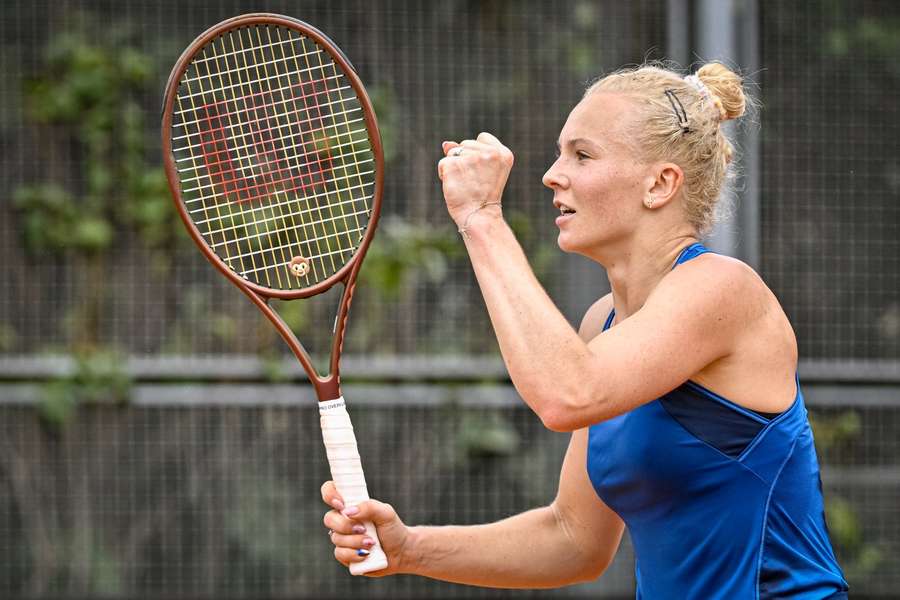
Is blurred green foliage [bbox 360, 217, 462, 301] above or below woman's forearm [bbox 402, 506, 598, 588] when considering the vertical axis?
above

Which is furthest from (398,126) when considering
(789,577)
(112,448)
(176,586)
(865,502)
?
(789,577)

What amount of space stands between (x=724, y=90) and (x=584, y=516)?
0.70m

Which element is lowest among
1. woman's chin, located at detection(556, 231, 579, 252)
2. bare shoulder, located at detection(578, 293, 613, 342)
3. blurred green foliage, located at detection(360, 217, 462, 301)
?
blurred green foliage, located at detection(360, 217, 462, 301)

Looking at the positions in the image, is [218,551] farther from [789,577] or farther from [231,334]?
[789,577]

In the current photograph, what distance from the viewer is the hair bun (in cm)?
Answer: 191

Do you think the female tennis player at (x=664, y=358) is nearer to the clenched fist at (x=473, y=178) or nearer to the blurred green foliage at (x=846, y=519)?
the clenched fist at (x=473, y=178)

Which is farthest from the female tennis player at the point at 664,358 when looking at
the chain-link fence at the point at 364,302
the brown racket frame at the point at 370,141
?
the chain-link fence at the point at 364,302

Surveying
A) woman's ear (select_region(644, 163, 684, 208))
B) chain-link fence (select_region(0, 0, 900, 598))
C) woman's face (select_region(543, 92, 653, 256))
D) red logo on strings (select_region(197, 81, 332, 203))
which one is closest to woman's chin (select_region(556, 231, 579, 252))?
woman's face (select_region(543, 92, 653, 256))

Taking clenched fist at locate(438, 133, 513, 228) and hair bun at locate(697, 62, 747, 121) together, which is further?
hair bun at locate(697, 62, 747, 121)

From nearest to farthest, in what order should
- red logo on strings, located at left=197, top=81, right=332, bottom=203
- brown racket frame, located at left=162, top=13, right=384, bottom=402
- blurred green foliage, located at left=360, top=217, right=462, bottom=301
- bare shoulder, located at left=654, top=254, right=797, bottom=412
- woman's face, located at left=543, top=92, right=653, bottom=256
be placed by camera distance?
bare shoulder, located at left=654, top=254, right=797, bottom=412
woman's face, located at left=543, top=92, right=653, bottom=256
brown racket frame, located at left=162, top=13, right=384, bottom=402
red logo on strings, located at left=197, top=81, right=332, bottom=203
blurred green foliage, located at left=360, top=217, right=462, bottom=301

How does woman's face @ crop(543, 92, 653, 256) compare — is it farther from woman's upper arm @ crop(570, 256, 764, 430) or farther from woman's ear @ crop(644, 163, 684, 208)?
woman's upper arm @ crop(570, 256, 764, 430)

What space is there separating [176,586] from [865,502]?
7.08 ft

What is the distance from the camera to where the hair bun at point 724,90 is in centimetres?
191

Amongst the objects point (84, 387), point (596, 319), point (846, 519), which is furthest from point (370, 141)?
point (846, 519)
